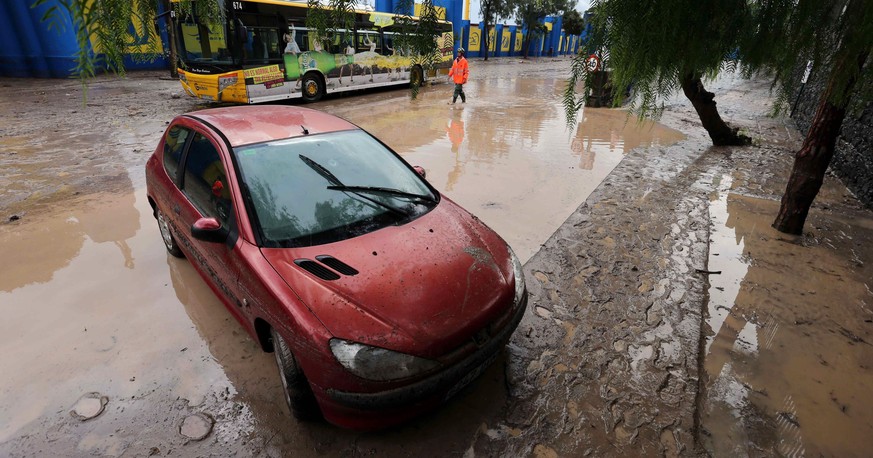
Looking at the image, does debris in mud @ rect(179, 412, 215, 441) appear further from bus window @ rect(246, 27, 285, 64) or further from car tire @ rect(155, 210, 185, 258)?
bus window @ rect(246, 27, 285, 64)

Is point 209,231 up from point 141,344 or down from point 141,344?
up

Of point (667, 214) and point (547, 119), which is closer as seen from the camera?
point (667, 214)

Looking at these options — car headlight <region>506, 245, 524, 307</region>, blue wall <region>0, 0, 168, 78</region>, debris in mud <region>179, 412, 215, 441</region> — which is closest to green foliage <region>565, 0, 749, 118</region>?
car headlight <region>506, 245, 524, 307</region>

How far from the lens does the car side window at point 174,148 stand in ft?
11.7

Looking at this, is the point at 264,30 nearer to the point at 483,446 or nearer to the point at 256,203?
the point at 256,203

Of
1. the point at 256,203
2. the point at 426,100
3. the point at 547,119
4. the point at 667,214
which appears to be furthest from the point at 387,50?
the point at 256,203

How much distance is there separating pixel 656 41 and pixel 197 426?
→ 2971 millimetres

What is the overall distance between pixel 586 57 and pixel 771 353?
294 cm

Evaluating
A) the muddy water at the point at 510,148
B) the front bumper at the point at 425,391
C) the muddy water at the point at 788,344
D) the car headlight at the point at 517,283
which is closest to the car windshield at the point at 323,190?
the car headlight at the point at 517,283

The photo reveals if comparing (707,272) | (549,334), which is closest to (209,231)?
(549,334)

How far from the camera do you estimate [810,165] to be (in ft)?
15.2

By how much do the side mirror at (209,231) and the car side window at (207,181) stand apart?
72mm

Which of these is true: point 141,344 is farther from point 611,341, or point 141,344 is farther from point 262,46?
point 262,46

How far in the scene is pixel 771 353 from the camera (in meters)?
3.19
